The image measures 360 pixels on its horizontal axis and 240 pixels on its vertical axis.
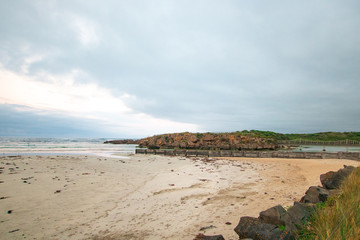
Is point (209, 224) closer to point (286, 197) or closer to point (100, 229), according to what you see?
point (100, 229)

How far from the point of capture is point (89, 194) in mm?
6406

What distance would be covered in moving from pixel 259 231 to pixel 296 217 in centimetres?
72

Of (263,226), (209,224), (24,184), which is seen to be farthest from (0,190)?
(263,226)

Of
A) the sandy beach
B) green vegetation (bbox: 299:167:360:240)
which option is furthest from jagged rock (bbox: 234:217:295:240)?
the sandy beach

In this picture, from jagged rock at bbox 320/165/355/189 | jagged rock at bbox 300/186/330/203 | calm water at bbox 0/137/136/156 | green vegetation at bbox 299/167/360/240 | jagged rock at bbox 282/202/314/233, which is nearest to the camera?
green vegetation at bbox 299/167/360/240

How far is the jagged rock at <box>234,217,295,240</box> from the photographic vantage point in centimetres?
259

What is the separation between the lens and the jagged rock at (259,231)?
2.59 metres

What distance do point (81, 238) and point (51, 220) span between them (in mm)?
1385

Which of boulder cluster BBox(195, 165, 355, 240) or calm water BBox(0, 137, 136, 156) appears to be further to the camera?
calm water BBox(0, 137, 136, 156)

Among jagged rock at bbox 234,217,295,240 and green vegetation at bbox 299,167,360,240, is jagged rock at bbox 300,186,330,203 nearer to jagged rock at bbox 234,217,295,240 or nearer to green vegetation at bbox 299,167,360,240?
green vegetation at bbox 299,167,360,240

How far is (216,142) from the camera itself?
115 feet


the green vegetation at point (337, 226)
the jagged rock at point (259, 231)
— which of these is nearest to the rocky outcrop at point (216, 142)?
the jagged rock at point (259, 231)

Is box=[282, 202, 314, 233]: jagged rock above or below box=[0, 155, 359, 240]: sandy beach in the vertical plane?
above

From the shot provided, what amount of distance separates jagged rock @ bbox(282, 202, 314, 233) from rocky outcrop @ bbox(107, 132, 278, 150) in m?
30.8
